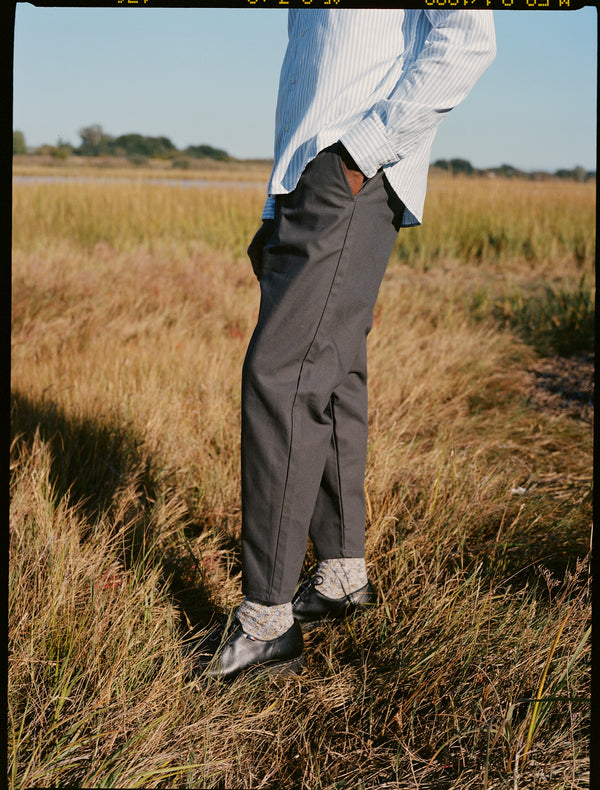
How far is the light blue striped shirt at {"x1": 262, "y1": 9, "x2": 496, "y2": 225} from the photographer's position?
123 cm

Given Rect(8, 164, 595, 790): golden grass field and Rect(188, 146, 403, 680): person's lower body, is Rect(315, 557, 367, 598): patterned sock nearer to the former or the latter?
Rect(8, 164, 595, 790): golden grass field

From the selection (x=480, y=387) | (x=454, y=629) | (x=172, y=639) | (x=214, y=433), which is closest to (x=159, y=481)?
(x=214, y=433)

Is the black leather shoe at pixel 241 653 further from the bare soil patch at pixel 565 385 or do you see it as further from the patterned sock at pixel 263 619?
the bare soil patch at pixel 565 385

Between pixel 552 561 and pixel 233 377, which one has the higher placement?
pixel 233 377

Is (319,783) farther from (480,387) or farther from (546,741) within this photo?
(480,387)

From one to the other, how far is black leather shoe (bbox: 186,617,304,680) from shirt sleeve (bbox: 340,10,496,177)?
97 centimetres

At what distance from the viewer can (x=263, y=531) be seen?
1373mm

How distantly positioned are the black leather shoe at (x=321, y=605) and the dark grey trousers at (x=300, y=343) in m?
0.25

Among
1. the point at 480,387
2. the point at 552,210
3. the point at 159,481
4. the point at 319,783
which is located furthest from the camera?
the point at 552,210

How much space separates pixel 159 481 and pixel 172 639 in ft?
2.42

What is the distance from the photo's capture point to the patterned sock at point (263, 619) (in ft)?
4.68

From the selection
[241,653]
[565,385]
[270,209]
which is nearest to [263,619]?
[241,653]

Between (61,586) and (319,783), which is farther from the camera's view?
(61,586)

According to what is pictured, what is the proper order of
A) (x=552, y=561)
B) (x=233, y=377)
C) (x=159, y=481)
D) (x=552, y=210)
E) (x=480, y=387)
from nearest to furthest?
(x=552, y=561), (x=159, y=481), (x=233, y=377), (x=480, y=387), (x=552, y=210)
